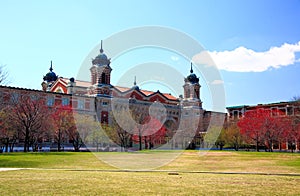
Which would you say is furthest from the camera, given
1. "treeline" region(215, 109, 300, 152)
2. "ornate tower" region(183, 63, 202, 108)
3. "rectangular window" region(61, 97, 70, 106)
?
"ornate tower" region(183, 63, 202, 108)

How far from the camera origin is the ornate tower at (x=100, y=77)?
81500mm

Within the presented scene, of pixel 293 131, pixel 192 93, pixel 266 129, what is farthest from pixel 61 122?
pixel 293 131

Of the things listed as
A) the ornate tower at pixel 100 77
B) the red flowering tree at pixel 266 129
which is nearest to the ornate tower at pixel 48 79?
the ornate tower at pixel 100 77

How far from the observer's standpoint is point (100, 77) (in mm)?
83875

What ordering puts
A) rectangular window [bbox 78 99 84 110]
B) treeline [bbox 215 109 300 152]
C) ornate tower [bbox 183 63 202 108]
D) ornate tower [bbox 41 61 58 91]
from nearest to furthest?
treeline [bbox 215 109 300 152] < rectangular window [bbox 78 99 84 110] < ornate tower [bbox 183 63 202 108] < ornate tower [bbox 41 61 58 91]

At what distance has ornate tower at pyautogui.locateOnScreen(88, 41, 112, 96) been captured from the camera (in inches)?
3209

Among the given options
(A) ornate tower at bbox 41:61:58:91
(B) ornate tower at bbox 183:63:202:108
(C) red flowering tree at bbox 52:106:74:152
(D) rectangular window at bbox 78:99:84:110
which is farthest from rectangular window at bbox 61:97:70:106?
(B) ornate tower at bbox 183:63:202:108

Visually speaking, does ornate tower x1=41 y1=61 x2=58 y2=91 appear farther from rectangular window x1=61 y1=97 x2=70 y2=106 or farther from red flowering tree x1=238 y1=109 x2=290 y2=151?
red flowering tree x1=238 y1=109 x2=290 y2=151

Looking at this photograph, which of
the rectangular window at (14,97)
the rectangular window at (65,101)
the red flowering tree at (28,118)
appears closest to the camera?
the red flowering tree at (28,118)

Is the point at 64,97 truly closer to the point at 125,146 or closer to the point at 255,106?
the point at 125,146

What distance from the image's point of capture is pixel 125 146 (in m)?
66.9

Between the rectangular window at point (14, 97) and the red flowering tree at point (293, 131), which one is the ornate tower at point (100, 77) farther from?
the red flowering tree at point (293, 131)

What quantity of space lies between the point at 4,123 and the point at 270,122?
45.3 meters

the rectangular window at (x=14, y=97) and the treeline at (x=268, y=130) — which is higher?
the rectangular window at (x=14, y=97)
